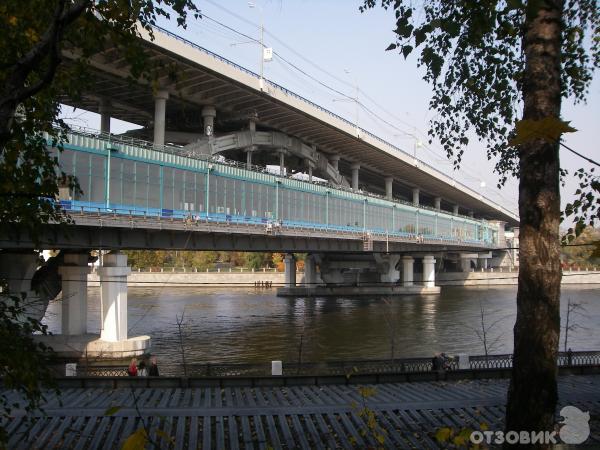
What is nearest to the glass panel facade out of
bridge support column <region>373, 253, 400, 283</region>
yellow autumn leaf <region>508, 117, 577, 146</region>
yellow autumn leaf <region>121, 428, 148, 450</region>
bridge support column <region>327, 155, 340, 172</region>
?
bridge support column <region>327, 155, 340, 172</region>

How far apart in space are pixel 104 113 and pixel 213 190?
56.1ft

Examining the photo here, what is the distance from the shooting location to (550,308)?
213 inches

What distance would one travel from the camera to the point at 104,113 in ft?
172

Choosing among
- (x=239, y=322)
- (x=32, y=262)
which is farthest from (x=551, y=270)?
(x=239, y=322)

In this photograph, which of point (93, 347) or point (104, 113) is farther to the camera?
point (104, 113)

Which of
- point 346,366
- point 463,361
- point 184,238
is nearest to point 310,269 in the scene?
point 184,238

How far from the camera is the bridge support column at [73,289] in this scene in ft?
104

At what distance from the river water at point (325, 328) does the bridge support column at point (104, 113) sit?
1723cm

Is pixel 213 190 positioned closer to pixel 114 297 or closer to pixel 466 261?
pixel 114 297

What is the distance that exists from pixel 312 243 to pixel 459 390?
4090 cm

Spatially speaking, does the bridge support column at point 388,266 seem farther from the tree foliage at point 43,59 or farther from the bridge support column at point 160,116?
the tree foliage at point 43,59

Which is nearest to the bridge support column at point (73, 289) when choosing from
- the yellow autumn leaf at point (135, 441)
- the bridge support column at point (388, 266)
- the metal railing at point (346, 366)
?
the metal railing at point (346, 366)

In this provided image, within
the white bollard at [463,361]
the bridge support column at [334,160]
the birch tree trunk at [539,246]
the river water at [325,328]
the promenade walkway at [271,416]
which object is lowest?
the river water at [325,328]

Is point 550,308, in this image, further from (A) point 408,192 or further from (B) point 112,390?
(A) point 408,192
